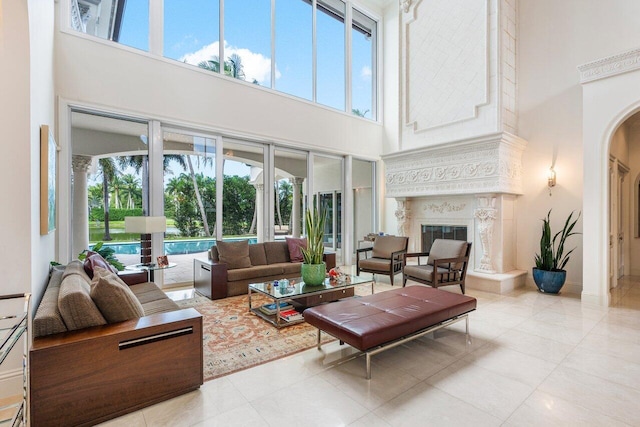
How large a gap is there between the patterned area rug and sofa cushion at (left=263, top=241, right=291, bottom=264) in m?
1.48

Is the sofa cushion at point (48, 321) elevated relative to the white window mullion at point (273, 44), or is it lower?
lower

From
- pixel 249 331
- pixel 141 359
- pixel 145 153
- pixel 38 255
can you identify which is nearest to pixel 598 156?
pixel 249 331

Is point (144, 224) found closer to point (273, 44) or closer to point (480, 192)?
point (273, 44)

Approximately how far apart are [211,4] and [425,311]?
6.17 metres

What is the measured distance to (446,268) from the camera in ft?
15.5

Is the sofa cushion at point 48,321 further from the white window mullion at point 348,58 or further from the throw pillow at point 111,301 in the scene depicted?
the white window mullion at point 348,58

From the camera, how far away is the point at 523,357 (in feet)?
8.71

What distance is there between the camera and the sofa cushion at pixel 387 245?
5715 mm

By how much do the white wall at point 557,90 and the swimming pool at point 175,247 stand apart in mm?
5669

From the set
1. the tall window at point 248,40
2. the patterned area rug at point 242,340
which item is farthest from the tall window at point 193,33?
the patterned area rug at point 242,340

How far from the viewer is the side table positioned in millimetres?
4375

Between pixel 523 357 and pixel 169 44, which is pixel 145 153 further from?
pixel 523 357

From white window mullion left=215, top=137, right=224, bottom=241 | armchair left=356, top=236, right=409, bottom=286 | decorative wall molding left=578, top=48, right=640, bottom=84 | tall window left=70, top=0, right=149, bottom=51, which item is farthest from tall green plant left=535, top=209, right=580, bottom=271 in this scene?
tall window left=70, top=0, right=149, bottom=51

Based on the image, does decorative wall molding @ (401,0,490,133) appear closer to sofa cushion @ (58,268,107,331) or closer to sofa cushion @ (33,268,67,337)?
sofa cushion @ (58,268,107,331)
